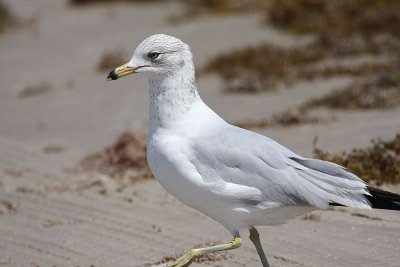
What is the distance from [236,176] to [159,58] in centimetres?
104

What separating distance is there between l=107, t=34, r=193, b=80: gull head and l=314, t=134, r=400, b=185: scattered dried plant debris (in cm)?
262

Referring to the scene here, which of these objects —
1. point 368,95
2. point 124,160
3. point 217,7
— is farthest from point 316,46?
point 124,160

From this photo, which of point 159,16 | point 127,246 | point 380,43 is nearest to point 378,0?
point 380,43

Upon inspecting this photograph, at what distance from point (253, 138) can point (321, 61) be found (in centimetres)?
846

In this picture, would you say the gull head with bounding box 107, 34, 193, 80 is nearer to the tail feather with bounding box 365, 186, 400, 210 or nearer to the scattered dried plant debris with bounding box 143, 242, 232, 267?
the scattered dried plant debris with bounding box 143, 242, 232, 267

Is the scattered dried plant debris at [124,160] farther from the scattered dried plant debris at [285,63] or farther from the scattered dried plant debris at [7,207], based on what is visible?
the scattered dried plant debris at [285,63]

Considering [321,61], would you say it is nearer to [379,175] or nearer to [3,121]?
[3,121]

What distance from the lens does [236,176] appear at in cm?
577

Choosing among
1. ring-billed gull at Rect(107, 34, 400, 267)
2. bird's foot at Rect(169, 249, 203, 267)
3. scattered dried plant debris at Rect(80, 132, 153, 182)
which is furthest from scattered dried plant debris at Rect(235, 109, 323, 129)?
bird's foot at Rect(169, 249, 203, 267)

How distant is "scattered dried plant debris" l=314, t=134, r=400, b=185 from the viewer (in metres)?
8.15

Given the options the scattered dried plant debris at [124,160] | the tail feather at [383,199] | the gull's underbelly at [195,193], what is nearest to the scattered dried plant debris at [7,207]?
the scattered dried plant debris at [124,160]

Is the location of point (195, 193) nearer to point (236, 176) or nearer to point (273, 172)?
point (236, 176)

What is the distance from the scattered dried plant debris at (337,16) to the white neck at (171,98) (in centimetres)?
940

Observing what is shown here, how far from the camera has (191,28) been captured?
16969 mm
